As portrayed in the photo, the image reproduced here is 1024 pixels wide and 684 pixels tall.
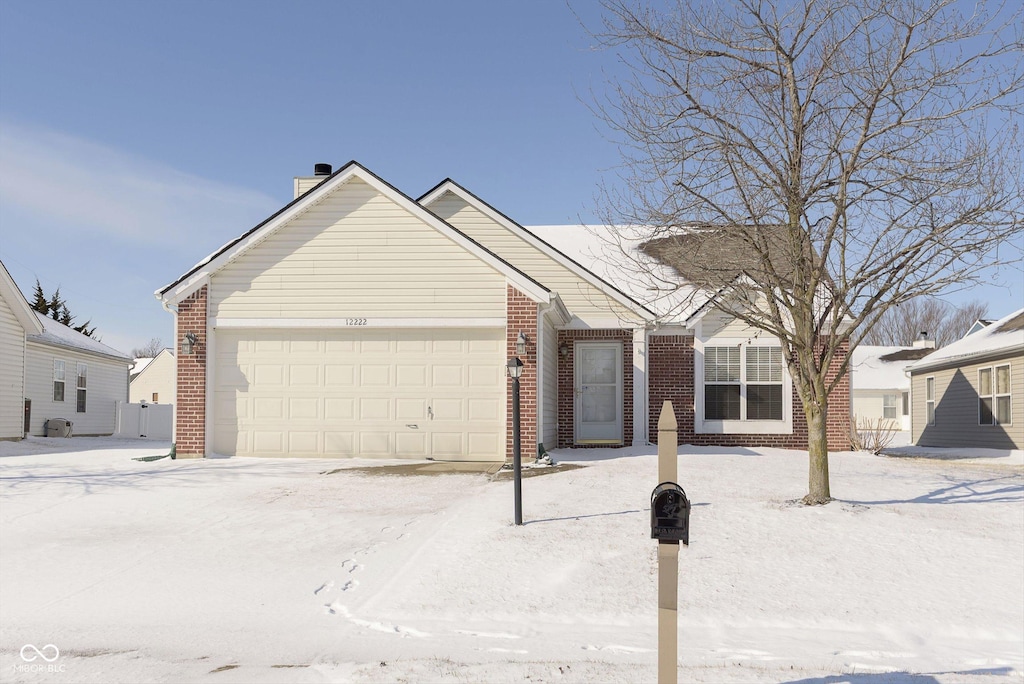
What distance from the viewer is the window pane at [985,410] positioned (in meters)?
21.4

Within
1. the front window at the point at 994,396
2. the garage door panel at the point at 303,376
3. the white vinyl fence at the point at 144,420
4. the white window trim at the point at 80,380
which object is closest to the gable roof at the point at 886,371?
the front window at the point at 994,396

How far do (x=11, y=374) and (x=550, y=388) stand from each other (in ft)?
51.1

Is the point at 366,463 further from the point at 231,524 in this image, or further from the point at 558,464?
the point at 231,524

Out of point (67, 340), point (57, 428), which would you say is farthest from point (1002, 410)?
point (67, 340)

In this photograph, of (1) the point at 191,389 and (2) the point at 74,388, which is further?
(2) the point at 74,388

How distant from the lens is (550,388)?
55.5ft

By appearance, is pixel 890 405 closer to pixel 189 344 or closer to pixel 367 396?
pixel 367 396

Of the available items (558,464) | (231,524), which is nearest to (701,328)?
(558,464)

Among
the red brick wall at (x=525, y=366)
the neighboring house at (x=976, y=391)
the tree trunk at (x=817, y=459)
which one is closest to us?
the tree trunk at (x=817, y=459)

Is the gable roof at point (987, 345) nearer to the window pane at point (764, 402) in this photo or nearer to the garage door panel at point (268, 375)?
the window pane at point (764, 402)

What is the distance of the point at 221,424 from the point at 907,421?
124ft

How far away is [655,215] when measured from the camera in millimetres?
10109

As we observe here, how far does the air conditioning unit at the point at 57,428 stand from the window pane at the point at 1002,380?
27062 mm

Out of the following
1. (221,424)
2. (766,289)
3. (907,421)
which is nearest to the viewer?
(766,289)
